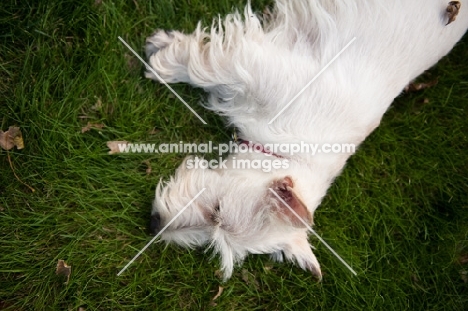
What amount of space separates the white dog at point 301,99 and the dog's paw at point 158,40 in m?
0.50

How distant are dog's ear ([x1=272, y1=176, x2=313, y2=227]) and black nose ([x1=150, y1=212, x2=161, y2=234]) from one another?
3.00 feet

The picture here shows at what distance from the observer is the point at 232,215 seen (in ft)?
9.06

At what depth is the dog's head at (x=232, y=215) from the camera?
272 centimetres

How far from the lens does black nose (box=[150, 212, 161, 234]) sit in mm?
3045

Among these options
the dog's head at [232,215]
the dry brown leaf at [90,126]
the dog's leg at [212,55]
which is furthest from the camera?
the dry brown leaf at [90,126]

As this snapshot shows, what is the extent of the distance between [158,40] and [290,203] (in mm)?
1752

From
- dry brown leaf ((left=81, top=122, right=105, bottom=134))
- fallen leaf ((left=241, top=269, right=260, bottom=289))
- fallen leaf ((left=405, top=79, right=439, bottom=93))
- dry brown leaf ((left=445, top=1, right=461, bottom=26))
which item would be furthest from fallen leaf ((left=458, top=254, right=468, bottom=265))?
dry brown leaf ((left=81, top=122, right=105, bottom=134))

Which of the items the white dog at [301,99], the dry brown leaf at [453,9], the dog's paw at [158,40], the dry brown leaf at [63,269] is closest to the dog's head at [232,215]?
the white dog at [301,99]

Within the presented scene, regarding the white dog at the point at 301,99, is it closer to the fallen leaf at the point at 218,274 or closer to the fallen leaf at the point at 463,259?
the fallen leaf at the point at 218,274

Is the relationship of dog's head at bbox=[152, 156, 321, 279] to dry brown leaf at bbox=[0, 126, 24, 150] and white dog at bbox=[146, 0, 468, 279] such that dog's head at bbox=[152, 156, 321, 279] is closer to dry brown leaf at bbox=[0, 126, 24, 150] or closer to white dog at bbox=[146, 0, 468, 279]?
white dog at bbox=[146, 0, 468, 279]

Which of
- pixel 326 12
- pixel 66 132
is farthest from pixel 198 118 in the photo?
pixel 326 12

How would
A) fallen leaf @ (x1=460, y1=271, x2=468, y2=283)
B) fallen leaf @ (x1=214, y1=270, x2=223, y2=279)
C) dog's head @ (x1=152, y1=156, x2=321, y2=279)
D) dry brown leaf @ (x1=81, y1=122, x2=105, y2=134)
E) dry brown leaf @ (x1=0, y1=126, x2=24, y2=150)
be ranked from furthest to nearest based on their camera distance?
fallen leaf @ (x1=460, y1=271, x2=468, y2=283) < fallen leaf @ (x1=214, y1=270, x2=223, y2=279) < dry brown leaf @ (x1=81, y1=122, x2=105, y2=134) < dry brown leaf @ (x1=0, y1=126, x2=24, y2=150) < dog's head @ (x1=152, y1=156, x2=321, y2=279)

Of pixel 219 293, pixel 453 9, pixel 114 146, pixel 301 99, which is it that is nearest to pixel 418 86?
pixel 453 9

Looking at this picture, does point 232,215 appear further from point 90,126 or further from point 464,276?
point 464,276
